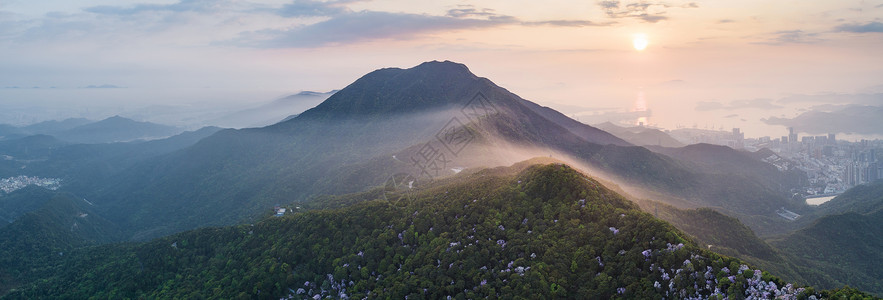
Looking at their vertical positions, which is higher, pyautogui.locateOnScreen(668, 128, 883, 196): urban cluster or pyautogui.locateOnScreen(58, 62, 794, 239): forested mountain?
pyautogui.locateOnScreen(58, 62, 794, 239): forested mountain

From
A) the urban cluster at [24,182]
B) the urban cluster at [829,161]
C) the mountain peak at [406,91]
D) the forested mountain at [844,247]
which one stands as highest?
the mountain peak at [406,91]

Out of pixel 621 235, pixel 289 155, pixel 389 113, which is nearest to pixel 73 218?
pixel 289 155

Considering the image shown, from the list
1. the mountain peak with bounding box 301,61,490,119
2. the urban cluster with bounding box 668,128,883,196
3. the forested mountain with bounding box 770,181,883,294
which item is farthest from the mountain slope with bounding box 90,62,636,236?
the urban cluster with bounding box 668,128,883,196

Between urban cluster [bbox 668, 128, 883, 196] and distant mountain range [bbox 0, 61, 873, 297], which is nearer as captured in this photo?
distant mountain range [bbox 0, 61, 873, 297]

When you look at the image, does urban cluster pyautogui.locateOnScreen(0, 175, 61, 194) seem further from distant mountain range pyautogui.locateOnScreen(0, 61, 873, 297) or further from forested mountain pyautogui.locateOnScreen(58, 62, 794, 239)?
forested mountain pyautogui.locateOnScreen(58, 62, 794, 239)

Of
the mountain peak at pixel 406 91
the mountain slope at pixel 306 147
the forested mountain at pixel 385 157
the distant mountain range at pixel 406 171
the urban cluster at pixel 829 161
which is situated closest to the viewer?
the distant mountain range at pixel 406 171

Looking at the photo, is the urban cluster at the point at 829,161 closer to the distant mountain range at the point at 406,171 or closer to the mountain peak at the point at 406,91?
the distant mountain range at the point at 406,171

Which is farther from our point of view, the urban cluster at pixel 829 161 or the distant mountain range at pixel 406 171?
the urban cluster at pixel 829 161

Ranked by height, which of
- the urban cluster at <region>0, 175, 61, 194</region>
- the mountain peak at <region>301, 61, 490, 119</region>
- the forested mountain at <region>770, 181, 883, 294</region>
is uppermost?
the mountain peak at <region>301, 61, 490, 119</region>

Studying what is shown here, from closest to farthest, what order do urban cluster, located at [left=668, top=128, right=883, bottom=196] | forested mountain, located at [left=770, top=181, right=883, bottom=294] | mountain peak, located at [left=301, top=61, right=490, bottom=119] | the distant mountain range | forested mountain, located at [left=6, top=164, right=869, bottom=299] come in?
forested mountain, located at [left=6, top=164, right=869, bottom=299] → forested mountain, located at [left=770, top=181, right=883, bottom=294] → the distant mountain range → urban cluster, located at [left=668, top=128, right=883, bottom=196] → mountain peak, located at [left=301, top=61, right=490, bottom=119]

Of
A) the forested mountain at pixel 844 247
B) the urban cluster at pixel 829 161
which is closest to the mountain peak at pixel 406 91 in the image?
the forested mountain at pixel 844 247
